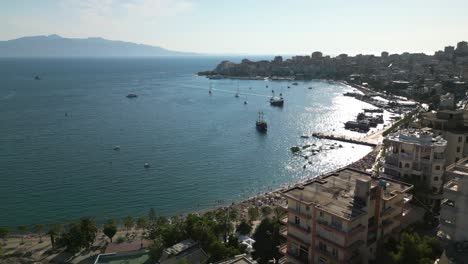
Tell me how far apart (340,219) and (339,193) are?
2329 millimetres

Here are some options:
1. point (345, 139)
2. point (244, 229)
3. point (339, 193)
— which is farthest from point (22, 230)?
point (345, 139)

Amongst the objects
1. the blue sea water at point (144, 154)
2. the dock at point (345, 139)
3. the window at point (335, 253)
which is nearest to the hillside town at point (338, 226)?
the window at point (335, 253)

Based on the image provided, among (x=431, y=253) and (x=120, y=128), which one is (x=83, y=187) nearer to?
(x=120, y=128)

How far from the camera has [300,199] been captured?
656 inches

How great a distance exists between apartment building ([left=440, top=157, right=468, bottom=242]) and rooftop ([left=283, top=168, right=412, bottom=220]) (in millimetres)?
A: 1963

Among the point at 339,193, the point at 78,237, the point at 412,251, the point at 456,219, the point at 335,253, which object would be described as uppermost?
the point at 339,193

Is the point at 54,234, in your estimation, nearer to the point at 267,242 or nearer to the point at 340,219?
the point at 267,242

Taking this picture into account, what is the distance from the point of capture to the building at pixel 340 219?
15.4 meters

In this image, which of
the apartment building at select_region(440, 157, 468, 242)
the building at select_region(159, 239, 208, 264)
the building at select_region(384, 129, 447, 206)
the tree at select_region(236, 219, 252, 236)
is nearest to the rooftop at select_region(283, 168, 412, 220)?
the apartment building at select_region(440, 157, 468, 242)

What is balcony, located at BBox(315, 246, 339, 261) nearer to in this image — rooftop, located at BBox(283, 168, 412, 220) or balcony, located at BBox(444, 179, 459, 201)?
rooftop, located at BBox(283, 168, 412, 220)

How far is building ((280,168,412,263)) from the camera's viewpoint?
1541cm

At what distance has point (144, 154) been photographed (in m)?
50.3

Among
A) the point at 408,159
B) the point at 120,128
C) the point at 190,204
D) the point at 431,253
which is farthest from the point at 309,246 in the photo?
the point at 120,128

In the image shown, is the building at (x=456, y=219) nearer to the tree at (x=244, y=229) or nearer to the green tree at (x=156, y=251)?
the tree at (x=244, y=229)
